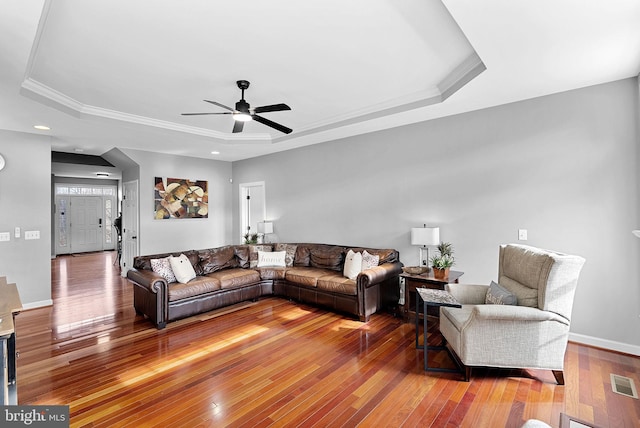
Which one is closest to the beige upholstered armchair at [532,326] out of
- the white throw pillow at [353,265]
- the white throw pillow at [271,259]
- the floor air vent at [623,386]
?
the floor air vent at [623,386]

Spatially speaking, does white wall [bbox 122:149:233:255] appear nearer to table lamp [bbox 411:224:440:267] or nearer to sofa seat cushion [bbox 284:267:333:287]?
sofa seat cushion [bbox 284:267:333:287]

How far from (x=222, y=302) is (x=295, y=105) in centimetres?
298

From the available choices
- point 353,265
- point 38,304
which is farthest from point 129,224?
point 353,265

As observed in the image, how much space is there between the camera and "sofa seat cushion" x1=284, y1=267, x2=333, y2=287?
456 centimetres

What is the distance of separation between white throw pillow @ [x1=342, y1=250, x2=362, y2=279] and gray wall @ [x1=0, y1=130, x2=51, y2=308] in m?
4.71

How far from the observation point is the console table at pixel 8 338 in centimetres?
168

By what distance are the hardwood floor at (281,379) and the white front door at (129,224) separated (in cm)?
255

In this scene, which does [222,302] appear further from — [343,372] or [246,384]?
[343,372]

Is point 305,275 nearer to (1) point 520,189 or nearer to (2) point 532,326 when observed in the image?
(2) point 532,326

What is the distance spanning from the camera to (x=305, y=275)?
4691 mm

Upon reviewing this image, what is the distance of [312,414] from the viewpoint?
7.09ft

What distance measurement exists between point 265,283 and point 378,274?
6.37ft

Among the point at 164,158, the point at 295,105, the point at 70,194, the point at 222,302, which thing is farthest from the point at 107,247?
the point at 295,105

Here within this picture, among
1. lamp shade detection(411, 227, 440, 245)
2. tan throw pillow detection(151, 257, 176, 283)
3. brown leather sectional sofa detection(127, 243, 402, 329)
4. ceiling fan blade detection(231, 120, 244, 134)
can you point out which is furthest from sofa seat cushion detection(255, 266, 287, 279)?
ceiling fan blade detection(231, 120, 244, 134)
